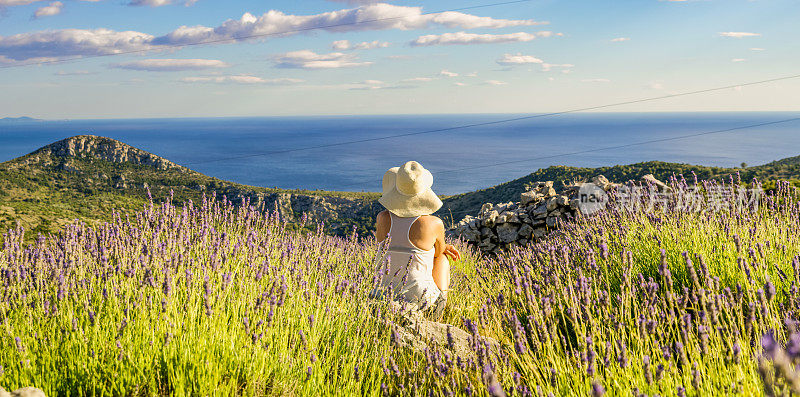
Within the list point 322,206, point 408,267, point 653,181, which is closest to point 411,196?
point 408,267

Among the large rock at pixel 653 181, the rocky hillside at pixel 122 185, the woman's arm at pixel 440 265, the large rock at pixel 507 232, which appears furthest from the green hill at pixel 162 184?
the woman's arm at pixel 440 265

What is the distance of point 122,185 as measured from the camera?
3844 cm

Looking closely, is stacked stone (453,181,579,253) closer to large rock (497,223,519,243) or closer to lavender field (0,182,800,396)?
large rock (497,223,519,243)

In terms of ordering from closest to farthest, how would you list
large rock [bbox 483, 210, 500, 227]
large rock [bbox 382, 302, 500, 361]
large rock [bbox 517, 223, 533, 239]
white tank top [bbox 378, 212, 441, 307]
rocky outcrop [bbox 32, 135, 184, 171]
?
large rock [bbox 382, 302, 500, 361], white tank top [bbox 378, 212, 441, 307], large rock [bbox 517, 223, 533, 239], large rock [bbox 483, 210, 500, 227], rocky outcrop [bbox 32, 135, 184, 171]

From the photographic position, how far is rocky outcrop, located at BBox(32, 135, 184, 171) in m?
43.5

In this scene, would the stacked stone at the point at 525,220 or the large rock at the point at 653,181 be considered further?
the stacked stone at the point at 525,220

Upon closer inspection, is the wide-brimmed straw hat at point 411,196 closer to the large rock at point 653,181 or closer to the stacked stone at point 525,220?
the large rock at point 653,181

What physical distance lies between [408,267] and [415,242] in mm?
220

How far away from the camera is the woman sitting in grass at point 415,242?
3662 mm

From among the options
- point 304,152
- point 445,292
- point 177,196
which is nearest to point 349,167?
point 304,152

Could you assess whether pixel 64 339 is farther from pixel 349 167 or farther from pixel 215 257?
pixel 349 167

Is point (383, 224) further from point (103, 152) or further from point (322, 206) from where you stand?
point (103, 152)

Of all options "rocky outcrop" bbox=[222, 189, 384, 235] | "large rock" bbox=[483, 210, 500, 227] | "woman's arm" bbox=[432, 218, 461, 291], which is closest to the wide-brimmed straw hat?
"woman's arm" bbox=[432, 218, 461, 291]

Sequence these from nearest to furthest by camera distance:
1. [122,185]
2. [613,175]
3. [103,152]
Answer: [613,175]
[122,185]
[103,152]
